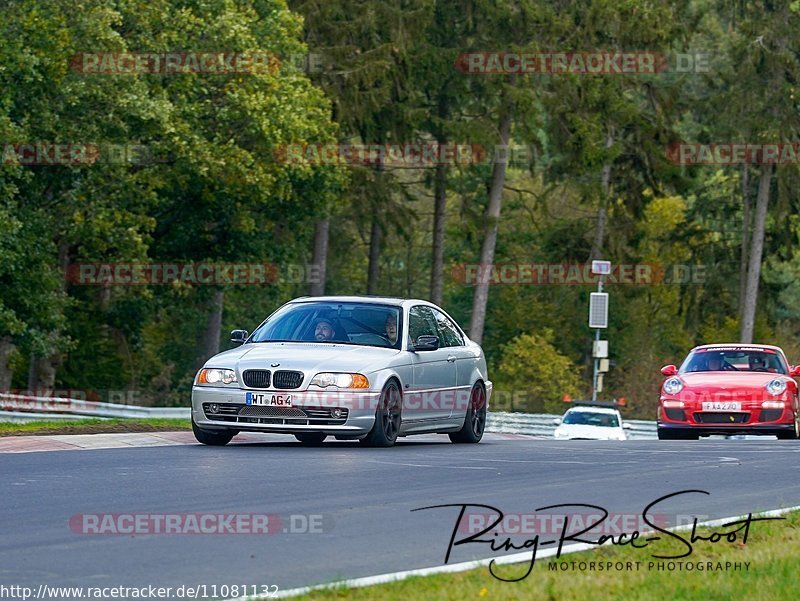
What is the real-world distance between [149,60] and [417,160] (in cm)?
1506

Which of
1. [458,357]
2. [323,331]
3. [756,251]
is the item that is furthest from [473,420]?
[756,251]

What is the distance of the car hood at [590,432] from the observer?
37.0 metres

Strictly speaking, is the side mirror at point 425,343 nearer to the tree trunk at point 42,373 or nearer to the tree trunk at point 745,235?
the tree trunk at point 42,373

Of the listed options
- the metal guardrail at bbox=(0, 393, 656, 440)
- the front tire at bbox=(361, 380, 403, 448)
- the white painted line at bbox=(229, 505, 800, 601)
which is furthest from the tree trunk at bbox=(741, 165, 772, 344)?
the white painted line at bbox=(229, 505, 800, 601)

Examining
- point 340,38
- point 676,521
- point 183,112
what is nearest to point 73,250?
point 183,112

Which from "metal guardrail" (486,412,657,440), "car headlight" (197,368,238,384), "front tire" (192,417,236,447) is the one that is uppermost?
"car headlight" (197,368,238,384)

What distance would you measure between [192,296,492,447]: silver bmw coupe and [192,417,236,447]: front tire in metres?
0.01

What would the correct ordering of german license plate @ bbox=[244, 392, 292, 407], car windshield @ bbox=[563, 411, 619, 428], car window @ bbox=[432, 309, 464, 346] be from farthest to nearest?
car windshield @ bbox=[563, 411, 619, 428] → car window @ bbox=[432, 309, 464, 346] → german license plate @ bbox=[244, 392, 292, 407]

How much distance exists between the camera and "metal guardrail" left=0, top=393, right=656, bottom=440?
1319 inches

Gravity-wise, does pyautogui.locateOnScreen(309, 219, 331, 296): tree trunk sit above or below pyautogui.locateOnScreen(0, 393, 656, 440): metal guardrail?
above

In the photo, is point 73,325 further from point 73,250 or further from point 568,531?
point 568,531

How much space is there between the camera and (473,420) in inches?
760

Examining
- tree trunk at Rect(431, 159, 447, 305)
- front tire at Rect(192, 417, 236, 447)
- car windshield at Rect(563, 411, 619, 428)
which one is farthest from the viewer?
tree trunk at Rect(431, 159, 447, 305)

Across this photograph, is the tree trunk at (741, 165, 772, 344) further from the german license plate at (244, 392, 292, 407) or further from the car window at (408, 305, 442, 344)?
the german license plate at (244, 392, 292, 407)
